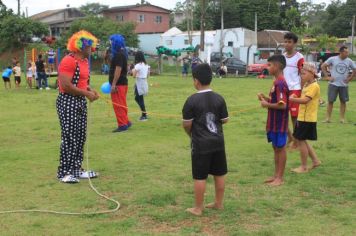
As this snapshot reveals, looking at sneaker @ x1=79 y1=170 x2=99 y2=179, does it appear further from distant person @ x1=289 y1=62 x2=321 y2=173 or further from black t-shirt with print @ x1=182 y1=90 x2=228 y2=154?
distant person @ x1=289 y1=62 x2=321 y2=173

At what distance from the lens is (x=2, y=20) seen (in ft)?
180

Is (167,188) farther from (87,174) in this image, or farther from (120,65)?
(120,65)

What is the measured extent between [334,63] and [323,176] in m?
5.61

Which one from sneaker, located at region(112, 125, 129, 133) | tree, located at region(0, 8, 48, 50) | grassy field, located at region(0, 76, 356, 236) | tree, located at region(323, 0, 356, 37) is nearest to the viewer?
grassy field, located at region(0, 76, 356, 236)

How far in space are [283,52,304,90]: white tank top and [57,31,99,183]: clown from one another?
315 cm

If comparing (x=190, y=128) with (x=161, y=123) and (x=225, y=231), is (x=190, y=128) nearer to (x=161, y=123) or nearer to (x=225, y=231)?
(x=225, y=231)

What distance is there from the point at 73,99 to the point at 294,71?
11.6ft

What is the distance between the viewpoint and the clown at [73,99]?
6074 mm

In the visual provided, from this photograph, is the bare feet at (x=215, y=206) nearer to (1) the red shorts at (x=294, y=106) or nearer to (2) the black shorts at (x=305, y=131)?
(2) the black shorts at (x=305, y=131)

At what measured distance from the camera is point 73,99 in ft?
20.3

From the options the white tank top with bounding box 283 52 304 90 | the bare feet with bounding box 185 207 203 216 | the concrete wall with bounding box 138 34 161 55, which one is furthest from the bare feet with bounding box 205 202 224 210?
the concrete wall with bounding box 138 34 161 55

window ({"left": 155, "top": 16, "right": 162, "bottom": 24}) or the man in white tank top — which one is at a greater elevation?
window ({"left": 155, "top": 16, "right": 162, "bottom": 24})

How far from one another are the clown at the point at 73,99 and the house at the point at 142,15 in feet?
223

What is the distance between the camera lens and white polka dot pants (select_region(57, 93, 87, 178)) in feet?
20.4
